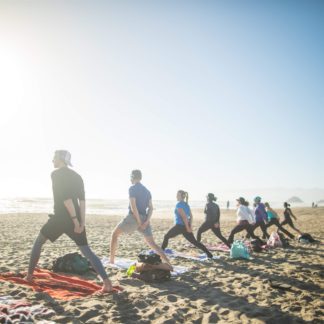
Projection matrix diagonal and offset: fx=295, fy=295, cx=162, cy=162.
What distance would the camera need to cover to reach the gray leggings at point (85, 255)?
211 inches

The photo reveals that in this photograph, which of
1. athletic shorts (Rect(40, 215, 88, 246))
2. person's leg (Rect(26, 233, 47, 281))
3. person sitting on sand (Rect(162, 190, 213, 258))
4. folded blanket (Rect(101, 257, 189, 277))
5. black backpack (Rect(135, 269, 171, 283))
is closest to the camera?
athletic shorts (Rect(40, 215, 88, 246))

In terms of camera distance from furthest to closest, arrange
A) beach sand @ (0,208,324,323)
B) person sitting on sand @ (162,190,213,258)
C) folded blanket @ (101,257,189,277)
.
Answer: person sitting on sand @ (162,190,213,258) → folded blanket @ (101,257,189,277) → beach sand @ (0,208,324,323)

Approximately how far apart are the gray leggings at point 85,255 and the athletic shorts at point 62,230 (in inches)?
4.6

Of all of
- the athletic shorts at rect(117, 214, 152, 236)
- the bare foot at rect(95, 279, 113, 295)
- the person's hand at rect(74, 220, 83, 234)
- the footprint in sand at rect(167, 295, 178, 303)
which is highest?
the person's hand at rect(74, 220, 83, 234)

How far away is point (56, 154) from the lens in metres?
5.74

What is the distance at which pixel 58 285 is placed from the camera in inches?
230

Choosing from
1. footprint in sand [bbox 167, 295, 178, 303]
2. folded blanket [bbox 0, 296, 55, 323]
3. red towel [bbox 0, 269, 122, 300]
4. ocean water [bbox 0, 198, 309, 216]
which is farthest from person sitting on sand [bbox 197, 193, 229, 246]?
ocean water [bbox 0, 198, 309, 216]

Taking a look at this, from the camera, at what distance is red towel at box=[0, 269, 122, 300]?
210 inches

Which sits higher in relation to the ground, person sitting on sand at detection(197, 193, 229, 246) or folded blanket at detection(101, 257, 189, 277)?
person sitting on sand at detection(197, 193, 229, 246)

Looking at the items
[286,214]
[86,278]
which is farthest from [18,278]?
[286,214]

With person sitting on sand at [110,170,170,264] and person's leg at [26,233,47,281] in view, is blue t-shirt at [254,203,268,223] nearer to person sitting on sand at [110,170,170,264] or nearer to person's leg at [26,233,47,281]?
person sitting on sand at [110,170,170,264]

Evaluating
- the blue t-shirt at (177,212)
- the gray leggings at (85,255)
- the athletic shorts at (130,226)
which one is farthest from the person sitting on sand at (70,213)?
the blue t-shirt at (177,212)

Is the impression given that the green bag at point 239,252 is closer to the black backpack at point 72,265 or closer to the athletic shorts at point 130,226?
the athletic shorts at point 130,226

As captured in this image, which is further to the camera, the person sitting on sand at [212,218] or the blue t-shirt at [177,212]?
the person sitting on sand at [212,218]
